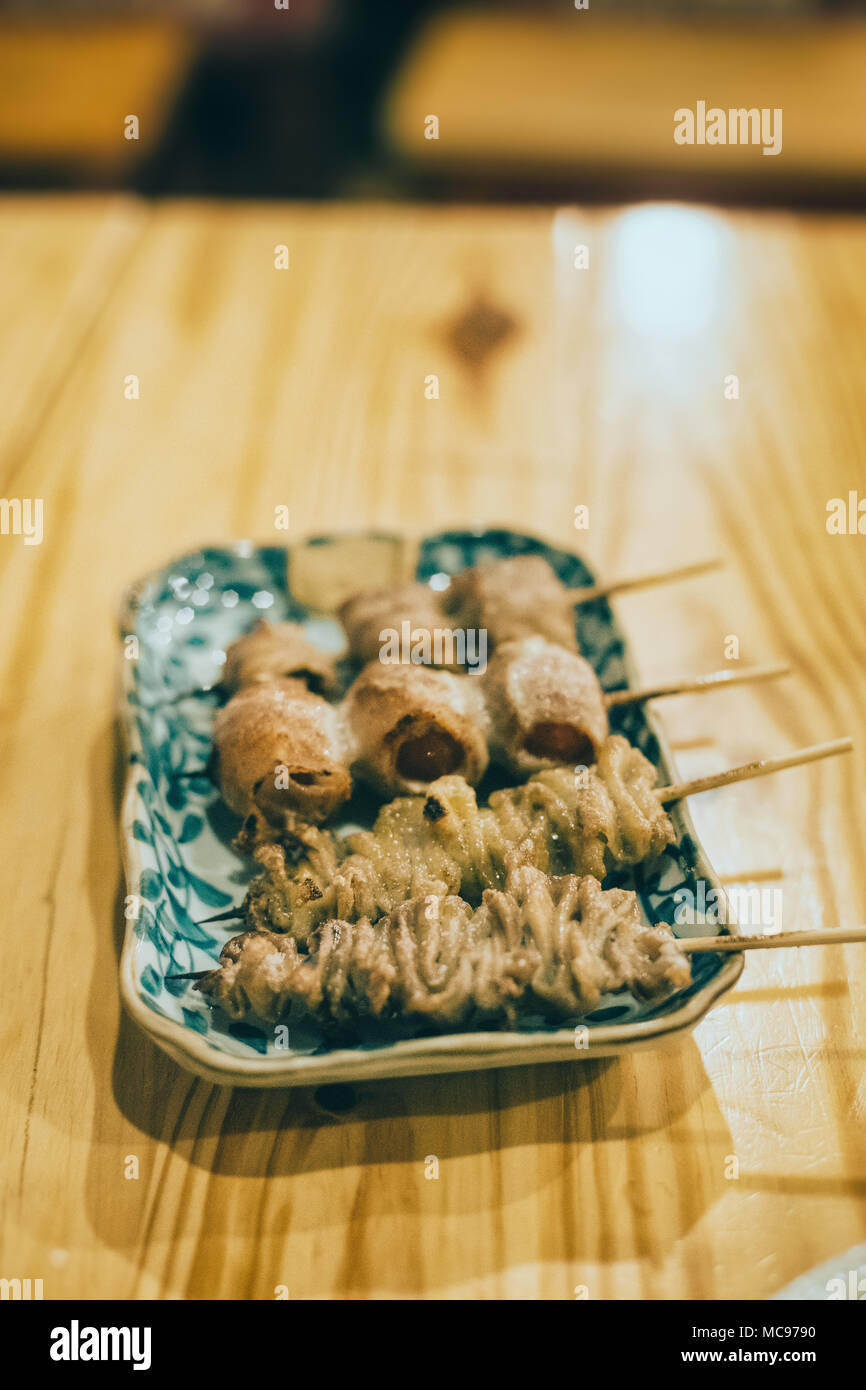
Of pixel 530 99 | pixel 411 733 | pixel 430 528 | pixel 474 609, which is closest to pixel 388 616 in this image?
pixel 474 609

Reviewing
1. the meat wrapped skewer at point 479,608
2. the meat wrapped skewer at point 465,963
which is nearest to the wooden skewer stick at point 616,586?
the meat wrapped skewer at point 479,608

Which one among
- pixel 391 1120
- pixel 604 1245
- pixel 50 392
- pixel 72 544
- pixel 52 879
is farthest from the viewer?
pixel 50 392

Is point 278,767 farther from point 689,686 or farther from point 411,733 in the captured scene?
point 689,686

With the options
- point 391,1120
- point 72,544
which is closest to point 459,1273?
point 391,1120

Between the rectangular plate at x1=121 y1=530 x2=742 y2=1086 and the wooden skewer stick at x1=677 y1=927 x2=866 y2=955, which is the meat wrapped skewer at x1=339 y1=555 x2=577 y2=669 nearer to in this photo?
the rectangular plate at x1=121 y1=530 x2=742 y2=1086

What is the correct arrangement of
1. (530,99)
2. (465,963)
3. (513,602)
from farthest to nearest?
(530,99)
(513,602)
(465,963)

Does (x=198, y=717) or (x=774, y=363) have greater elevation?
(x=774, y=363)
